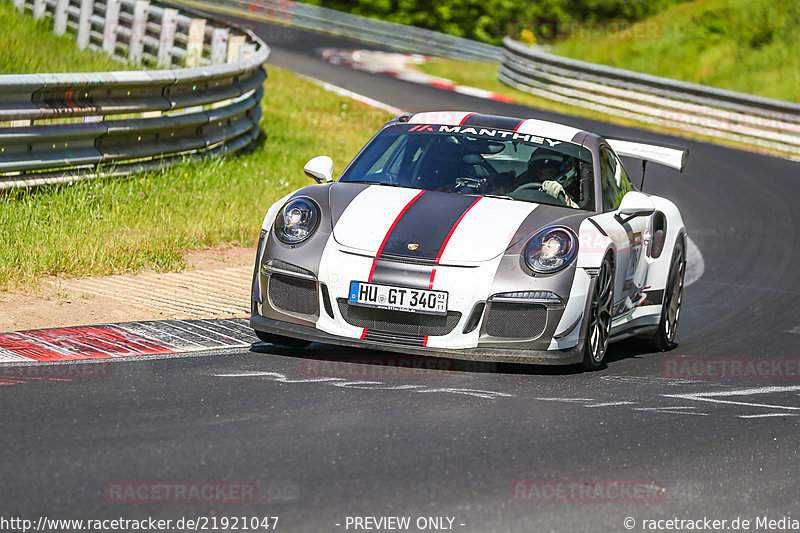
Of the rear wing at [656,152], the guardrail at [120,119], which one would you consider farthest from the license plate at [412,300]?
the guardrail at [120,119]

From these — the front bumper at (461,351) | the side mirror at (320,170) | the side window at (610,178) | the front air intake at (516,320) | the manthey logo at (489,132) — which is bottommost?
the front bumper at (461,351)

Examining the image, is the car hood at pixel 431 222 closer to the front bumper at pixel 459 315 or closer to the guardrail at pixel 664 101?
the front bumper at pixel 459 315

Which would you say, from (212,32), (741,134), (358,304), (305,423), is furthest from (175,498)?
(741,134)

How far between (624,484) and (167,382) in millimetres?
2213

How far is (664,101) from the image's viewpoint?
2400 centimetres

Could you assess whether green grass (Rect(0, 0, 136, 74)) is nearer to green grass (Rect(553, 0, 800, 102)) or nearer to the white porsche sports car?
the white porsche sports car

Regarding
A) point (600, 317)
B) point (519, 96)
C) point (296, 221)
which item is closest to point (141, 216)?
point (296, 221)

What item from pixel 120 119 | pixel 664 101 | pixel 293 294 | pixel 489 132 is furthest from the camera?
pixel 664 101

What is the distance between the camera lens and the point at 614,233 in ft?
22.8

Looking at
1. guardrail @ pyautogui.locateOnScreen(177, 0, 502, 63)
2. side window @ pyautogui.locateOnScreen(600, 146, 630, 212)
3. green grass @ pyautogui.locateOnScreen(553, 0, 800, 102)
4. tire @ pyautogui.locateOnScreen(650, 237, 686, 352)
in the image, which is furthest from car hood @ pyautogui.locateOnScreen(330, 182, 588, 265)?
guardrail @ pyautogui.locateOnScreen(177, 0, 502, 63)

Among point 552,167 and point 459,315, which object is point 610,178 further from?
point 459,315

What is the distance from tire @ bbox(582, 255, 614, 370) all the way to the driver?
59 cm

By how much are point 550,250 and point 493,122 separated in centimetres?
165

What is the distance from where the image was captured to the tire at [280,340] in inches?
261
